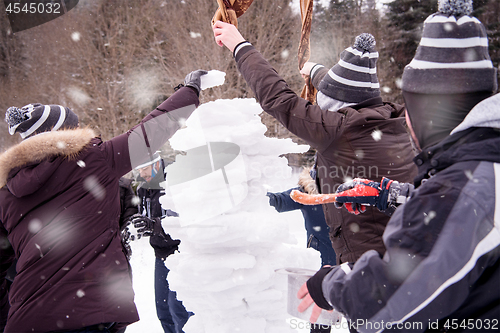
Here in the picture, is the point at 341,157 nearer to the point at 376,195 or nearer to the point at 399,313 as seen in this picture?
the point at 376,195

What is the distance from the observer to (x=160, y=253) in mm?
3469

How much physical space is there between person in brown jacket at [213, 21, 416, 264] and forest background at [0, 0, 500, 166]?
7.14 metres

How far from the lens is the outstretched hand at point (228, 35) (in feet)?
6.09

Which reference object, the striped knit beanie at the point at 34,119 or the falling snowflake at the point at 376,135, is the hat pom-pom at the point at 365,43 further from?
the striped knit beanie at the point at 34,119

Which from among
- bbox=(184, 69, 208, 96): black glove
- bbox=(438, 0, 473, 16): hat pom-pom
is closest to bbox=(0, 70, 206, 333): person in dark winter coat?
bbox=(184, 69, 208, 96): black glove

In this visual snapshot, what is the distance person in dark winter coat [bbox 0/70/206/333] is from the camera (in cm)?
167

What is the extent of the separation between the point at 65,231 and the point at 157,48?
9182mm

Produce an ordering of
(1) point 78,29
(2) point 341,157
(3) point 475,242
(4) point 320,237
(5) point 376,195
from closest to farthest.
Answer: (3) point 475,242 → (5) point 376,195 → (2) point 341,157 → (4) point 320,237 → (1) point 78,29

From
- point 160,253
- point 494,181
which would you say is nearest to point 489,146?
point 494,181

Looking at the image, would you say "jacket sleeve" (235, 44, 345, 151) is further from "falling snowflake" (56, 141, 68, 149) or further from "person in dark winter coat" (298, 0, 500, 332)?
"falling snowflake" (56, 141, 68, 149)

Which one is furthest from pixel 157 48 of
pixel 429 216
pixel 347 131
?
pixel 429 216

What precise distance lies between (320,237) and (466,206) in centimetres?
255

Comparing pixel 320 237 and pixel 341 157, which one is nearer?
pixel 341 157

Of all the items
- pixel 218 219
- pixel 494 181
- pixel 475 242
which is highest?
pixel 494 181
